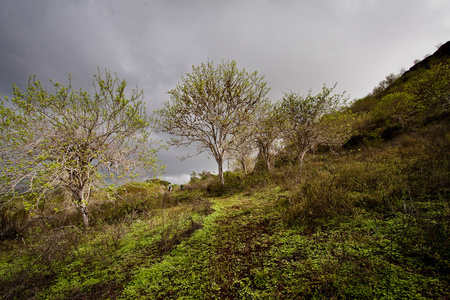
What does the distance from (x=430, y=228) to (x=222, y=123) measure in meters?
11.4

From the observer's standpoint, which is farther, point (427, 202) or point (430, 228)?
point (427, 202)

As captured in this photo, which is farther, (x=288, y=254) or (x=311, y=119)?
(x=311, y=119)

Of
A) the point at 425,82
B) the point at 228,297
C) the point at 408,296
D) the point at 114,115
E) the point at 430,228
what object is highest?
the point at 425,82

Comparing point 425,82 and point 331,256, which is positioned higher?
point 425,82

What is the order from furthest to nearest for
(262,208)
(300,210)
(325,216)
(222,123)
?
1. (222,123)
2. (262,208)
3. (300,210)
4. (325,216)

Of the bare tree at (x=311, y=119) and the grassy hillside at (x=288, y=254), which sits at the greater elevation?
the bare tree at (x=311, y=119)

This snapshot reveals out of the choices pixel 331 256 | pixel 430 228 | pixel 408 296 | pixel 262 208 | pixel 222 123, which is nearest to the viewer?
pixel 408 296

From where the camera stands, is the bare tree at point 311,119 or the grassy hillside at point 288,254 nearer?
the grassy hillside at point 288,254

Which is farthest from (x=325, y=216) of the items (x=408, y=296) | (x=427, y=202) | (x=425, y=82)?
(x=425, y=82)

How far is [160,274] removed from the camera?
3.38m

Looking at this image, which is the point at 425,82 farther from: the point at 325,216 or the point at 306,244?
the point at 306,244

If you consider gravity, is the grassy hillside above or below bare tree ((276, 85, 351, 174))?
below

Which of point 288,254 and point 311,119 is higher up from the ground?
point 311,119

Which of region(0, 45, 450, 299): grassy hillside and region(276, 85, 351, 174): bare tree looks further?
region(276, 85, 351, 174): bare tree
